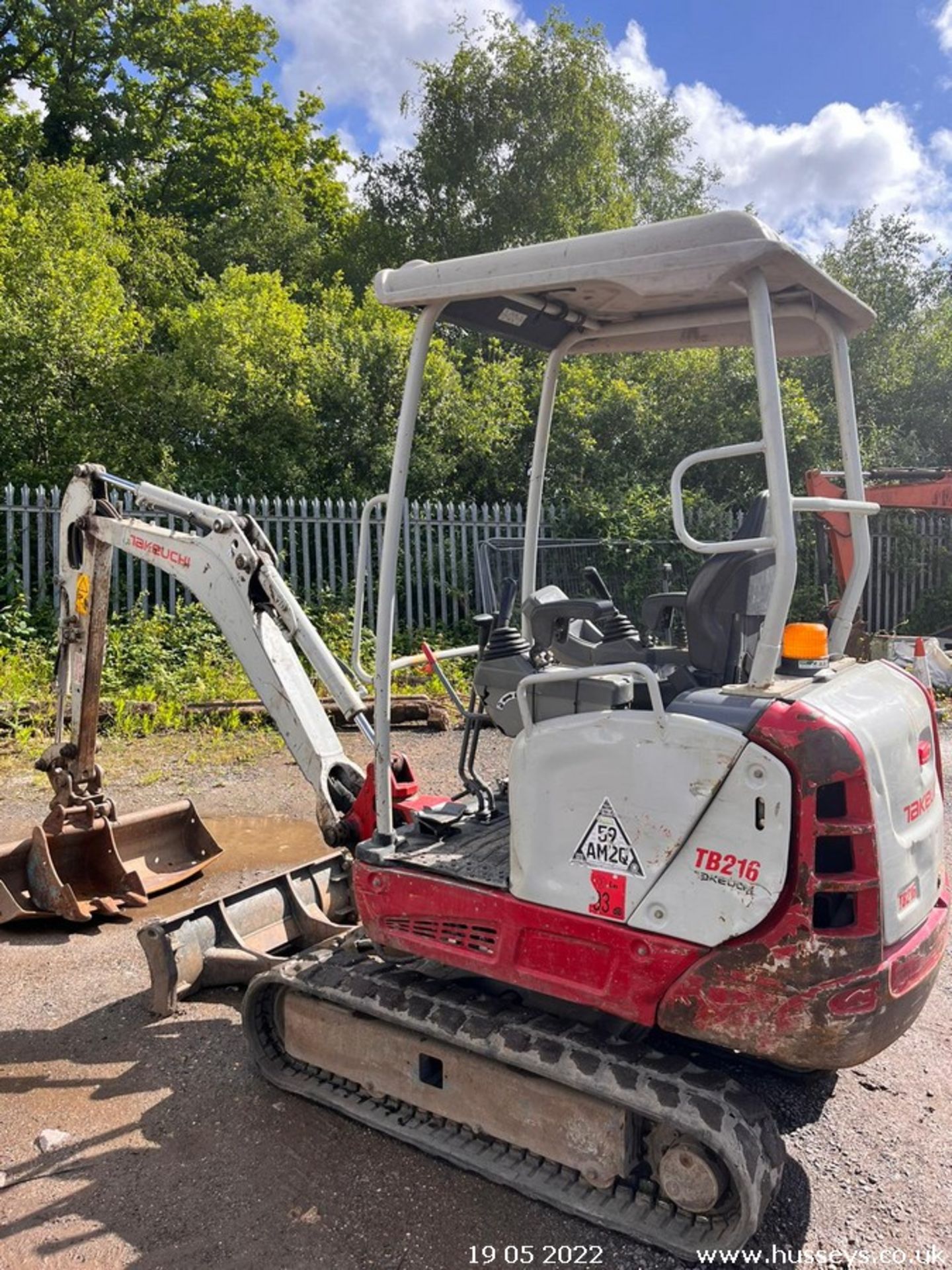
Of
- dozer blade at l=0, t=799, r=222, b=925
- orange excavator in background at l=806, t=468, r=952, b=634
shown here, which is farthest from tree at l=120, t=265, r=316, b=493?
dozer blade at l=0, t=799, r=222, b=925

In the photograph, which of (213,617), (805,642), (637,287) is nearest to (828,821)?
(805,642)

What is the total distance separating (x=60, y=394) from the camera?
1340cm

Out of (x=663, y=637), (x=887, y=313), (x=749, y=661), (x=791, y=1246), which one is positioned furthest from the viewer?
(x=887, y=313)

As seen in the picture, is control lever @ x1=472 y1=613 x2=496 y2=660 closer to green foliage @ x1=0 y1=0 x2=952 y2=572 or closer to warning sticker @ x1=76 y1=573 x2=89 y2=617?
warning sticker @ x1=76 y1=573 x2=89 y2=617

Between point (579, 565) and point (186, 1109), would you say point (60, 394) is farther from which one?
point (186, 1109)

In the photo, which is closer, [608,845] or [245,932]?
[608,845]

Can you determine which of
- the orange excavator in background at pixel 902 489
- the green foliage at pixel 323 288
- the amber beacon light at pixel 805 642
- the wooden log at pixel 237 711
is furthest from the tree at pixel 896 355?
the amber beacon light at pixel 805 642

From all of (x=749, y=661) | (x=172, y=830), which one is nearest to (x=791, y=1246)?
(x=749, y=661)

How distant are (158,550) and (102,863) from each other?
1806mm

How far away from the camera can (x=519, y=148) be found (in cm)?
2155

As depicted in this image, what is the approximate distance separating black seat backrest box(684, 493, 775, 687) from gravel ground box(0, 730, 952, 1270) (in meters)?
1.51

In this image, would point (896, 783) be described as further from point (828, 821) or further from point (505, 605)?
Answer: point (505, 605)

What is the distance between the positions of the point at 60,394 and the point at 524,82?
13.6 m

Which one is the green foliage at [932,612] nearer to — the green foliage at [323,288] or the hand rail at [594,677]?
the green foliage at [323,288]
